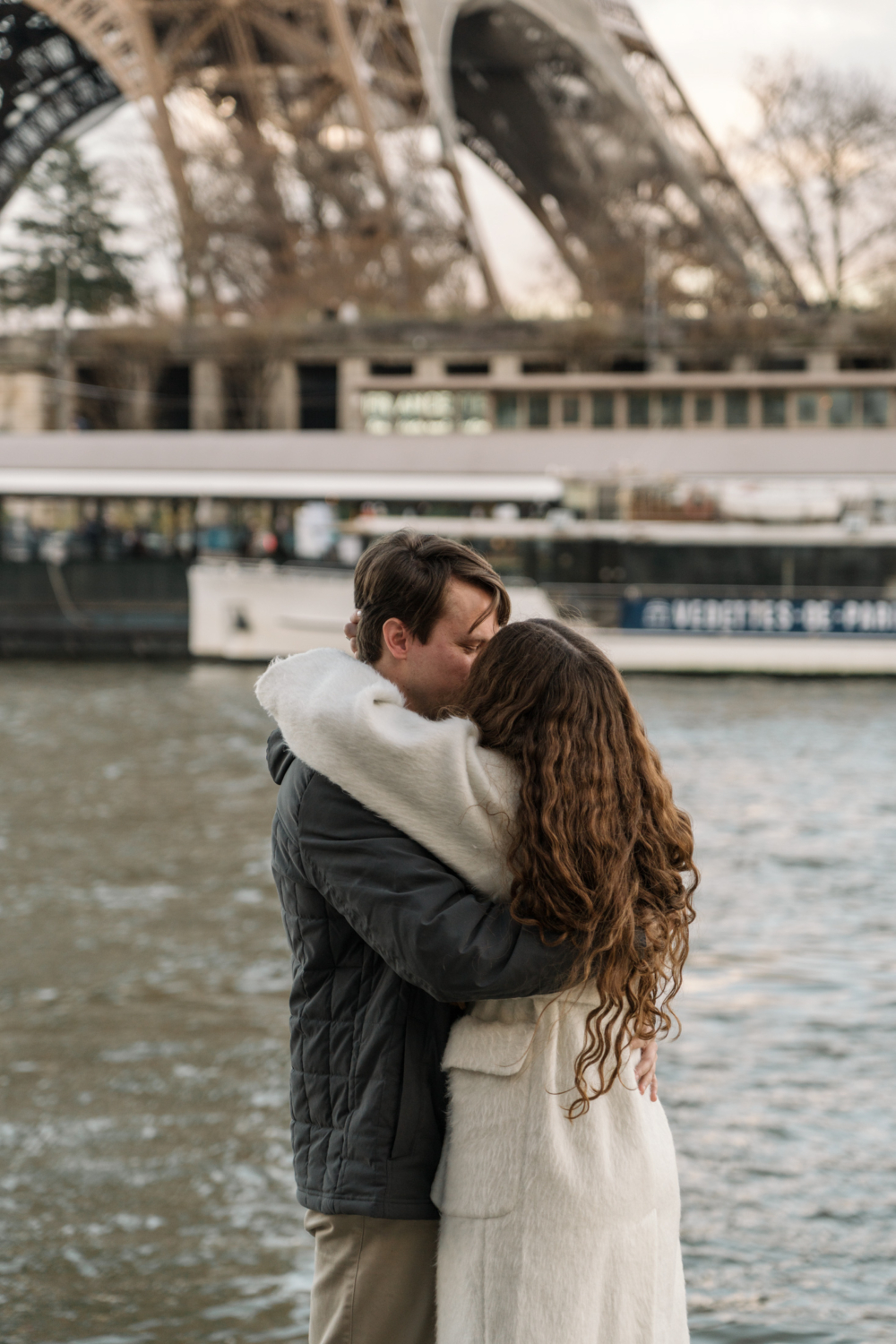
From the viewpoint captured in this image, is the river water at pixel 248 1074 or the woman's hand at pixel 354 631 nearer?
the woman's hand at pixel 354 631

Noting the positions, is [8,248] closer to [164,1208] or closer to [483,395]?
[483,395]

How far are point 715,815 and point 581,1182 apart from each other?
8.63m

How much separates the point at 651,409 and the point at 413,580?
33.9 meters

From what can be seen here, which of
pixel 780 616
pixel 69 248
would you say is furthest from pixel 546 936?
pixel 69 248

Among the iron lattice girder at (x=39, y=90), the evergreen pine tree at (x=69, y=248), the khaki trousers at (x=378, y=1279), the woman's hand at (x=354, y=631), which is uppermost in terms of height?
the iron lattice girder at (x=39, y=90)

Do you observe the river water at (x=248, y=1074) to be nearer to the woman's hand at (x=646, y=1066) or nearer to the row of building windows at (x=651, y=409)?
the woman's hand at (x=646, y=1066)

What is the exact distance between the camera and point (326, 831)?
1833mm

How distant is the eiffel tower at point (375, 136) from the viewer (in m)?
36.0

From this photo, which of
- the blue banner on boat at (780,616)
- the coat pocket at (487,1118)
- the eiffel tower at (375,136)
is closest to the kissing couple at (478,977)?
the coat pocket at (487,1118)

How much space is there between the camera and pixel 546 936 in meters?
1.78

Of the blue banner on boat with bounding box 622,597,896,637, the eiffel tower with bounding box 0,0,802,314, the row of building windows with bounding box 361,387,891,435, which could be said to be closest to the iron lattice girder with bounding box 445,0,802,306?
the eiffel tower with bounding box 0,0,802,314

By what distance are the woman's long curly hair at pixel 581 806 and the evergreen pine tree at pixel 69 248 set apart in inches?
1608

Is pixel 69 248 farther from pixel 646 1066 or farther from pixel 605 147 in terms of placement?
pixel 646 1066

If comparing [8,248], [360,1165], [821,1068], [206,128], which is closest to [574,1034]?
[360,1165]
